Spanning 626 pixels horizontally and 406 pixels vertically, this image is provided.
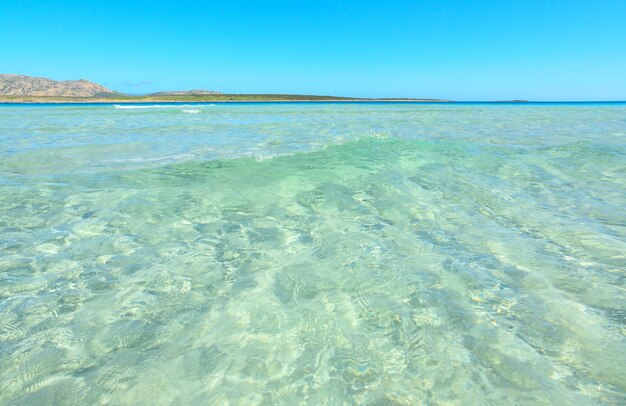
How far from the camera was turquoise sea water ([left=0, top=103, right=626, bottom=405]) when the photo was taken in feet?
8.02

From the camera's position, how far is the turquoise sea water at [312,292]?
2.44 m

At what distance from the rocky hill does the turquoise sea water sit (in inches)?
7532

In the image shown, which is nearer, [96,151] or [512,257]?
[512,257]

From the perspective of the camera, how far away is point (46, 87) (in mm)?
174625

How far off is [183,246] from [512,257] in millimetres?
4154

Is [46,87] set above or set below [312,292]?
above

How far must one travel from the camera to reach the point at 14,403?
2.27 metres

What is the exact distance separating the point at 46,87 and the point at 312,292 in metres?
224

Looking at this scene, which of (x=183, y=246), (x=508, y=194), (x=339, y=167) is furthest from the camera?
(x=339, y=167)

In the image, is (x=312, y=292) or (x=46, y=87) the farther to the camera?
(x=46, y=87)

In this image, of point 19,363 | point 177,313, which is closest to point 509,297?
point 177,313

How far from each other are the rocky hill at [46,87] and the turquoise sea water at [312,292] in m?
191

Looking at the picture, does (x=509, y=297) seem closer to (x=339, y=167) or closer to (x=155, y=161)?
(x=339, y=167)

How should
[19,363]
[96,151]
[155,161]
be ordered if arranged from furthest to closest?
[96,151] → [155,161] → [19,363]
